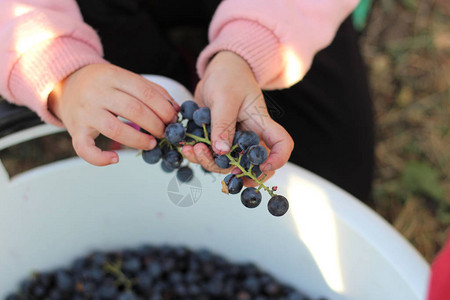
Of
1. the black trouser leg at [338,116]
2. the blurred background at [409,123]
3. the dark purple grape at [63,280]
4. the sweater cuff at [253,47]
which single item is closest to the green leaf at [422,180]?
the blurred background at [409,123]

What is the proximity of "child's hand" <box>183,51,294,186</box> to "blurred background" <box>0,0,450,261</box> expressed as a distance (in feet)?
2.28

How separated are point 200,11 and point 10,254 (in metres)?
0.69

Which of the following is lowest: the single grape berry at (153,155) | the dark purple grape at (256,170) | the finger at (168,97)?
the single grape berry at (153,155)

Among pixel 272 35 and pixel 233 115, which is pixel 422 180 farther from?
pixel 233 115

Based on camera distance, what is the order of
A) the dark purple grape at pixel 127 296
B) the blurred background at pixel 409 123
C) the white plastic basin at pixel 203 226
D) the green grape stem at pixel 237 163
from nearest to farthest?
1. the green grape stem at pixel 237 163
2. the white plastic basin at pixel 203 226
3. the dark purple grape at pixel 127 296
4. the blurred background at pixel 409 123

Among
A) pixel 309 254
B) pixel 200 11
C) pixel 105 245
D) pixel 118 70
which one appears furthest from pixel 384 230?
pixel 200 11

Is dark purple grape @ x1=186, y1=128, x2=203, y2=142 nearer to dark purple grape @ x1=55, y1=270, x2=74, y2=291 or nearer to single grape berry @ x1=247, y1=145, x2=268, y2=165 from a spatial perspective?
single grape berry @ x1=247, y1=145, x2=268, y2=165

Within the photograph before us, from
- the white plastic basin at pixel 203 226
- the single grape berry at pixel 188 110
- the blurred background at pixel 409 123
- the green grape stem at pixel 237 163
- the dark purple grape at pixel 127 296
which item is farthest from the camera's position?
the blurred background at pixel 409 123

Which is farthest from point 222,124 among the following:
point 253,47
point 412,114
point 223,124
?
point 412,114

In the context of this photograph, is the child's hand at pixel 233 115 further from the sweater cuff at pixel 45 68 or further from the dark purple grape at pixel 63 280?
the dark purple grape at pixel 63 280

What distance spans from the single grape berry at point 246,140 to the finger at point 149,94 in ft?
0.44

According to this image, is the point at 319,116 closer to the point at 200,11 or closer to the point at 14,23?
the point at 200,11

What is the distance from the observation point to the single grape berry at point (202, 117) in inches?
21.8

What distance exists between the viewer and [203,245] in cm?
98
